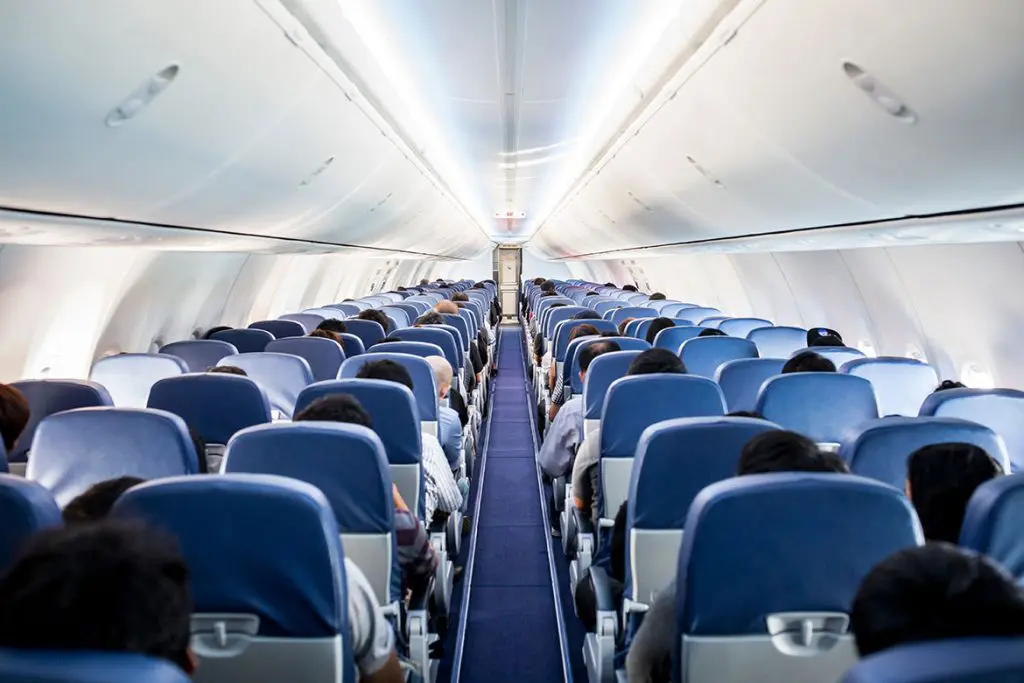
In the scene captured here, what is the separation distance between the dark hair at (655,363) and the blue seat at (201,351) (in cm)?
387

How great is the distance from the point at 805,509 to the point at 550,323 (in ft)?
28.7

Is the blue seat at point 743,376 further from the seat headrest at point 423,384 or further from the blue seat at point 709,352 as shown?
the seat headrest at point 423,384

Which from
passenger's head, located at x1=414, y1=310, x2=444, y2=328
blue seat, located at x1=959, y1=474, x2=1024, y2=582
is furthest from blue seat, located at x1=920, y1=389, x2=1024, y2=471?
passenger's head, located at x1=414, y1=310, x2=444, y2=328

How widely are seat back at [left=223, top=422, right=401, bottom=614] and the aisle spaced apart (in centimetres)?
194

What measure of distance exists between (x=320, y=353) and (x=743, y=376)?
3423 millimetres

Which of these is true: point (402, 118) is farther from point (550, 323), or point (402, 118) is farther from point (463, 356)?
point (550, 323)

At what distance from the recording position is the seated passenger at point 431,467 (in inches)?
177

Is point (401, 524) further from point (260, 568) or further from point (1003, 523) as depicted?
point (1003, 523)

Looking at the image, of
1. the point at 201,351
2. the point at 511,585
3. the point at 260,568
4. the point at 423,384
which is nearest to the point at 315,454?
the point at 260,568

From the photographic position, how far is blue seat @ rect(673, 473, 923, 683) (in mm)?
2016

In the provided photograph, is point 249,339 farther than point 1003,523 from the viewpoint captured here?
Yes

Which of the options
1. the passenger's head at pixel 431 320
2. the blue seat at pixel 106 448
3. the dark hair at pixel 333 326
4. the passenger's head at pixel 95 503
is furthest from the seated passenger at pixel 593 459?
the passenger's head at pixel 431 320

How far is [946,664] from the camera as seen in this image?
1013mm

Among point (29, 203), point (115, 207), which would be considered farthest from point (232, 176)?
point (29, 203)
